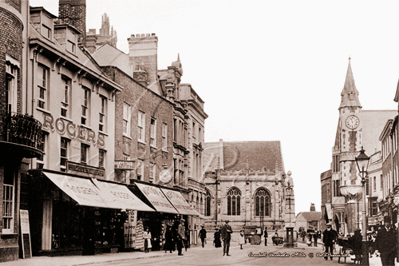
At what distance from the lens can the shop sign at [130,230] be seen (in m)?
30.6

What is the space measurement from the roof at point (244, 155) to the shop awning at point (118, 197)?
66.7 metres

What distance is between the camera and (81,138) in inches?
1048

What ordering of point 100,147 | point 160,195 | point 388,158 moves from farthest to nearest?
1. point 388,158
2. point 160,195
3. point 100,147

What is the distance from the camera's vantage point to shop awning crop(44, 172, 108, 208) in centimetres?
2228

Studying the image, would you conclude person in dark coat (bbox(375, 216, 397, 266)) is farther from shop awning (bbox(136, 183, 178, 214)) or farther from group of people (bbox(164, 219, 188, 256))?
shop awning (bbox(136, 183, 178, 214))

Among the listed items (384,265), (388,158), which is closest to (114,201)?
(384,265)

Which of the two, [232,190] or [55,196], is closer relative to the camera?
[55,196]

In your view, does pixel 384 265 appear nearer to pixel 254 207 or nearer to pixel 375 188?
pixel 375 188

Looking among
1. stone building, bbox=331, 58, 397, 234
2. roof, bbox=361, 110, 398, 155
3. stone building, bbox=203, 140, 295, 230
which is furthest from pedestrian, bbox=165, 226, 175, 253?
stone building, bbox=203, 140, 295, 230

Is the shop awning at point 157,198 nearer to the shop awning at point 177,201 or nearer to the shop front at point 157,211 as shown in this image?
the shop front at point 157,211

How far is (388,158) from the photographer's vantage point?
1800 inches

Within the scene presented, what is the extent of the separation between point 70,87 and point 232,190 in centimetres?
6770

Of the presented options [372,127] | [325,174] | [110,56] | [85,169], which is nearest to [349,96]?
[372,127]

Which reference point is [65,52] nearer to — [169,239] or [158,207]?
[169,239]
